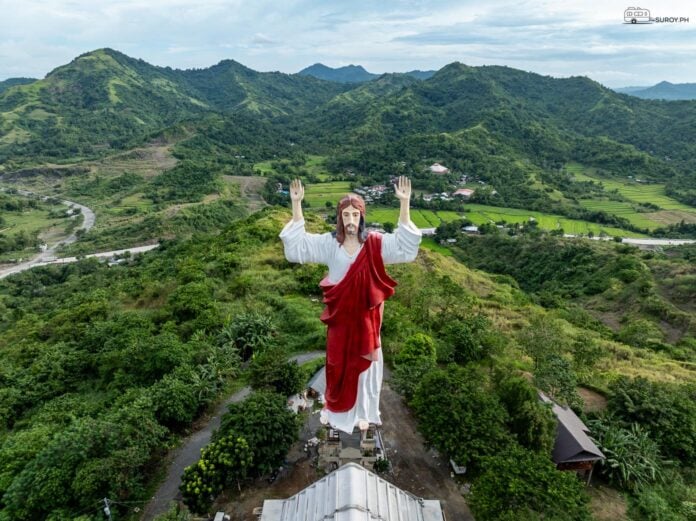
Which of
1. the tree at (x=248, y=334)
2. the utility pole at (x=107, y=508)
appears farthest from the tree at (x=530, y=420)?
the utility pole at (x=107, y=508)

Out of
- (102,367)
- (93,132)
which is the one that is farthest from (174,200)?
(93,132)

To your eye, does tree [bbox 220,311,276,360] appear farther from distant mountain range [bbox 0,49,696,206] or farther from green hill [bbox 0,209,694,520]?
distant mountain range [bbox 0,49,696,206]

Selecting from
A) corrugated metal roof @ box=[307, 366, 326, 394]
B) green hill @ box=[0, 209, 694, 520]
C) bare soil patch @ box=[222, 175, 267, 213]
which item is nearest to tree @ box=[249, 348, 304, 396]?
corrugated metal roof @ box=[307, 366, 326, 394]

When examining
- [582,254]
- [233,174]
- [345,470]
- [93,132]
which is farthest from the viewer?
[93,132]

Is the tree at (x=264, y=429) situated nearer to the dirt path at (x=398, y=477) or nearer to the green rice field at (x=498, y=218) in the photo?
the dirt path at (x=398, y=477)

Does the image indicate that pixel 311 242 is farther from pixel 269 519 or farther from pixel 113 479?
pixel 113 479
